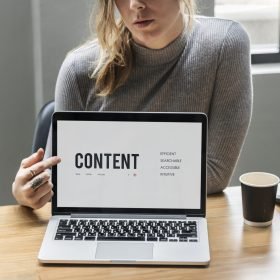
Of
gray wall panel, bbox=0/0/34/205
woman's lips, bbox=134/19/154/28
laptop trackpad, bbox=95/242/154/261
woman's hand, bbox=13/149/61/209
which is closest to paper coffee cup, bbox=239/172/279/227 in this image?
laptop trackpad, bbox=95/242/154/261

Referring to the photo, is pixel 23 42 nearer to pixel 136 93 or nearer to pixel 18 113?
pixel 18 113

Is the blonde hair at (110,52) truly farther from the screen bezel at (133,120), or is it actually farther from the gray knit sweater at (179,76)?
the screen bezel at (133,120)

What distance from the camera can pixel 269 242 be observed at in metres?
1.30

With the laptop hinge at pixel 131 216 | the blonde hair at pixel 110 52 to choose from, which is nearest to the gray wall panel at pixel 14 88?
the blonde hair at pixel 110 52

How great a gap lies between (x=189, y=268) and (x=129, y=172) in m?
0.26

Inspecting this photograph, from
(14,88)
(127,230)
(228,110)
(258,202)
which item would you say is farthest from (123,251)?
(14,88)

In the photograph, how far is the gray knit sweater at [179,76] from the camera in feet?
5.54

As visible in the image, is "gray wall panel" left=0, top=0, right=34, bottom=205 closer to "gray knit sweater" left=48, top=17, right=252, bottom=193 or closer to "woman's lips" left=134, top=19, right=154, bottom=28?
"gray knit sweater" left=48, top=17, right=252, bottom=193

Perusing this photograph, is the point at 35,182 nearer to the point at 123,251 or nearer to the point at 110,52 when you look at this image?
the point at 123,251

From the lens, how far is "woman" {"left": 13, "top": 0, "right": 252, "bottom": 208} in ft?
5.46

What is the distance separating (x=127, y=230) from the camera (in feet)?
4.33

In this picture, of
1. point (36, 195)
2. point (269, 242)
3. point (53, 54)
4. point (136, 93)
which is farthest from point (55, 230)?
point (53, 54)

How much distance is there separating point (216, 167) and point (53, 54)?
0.95m

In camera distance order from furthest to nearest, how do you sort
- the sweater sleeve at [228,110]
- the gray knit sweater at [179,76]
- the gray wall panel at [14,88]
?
the gray wall panel at [14,88]
the gray knit sweater at [179,76]
the sweater sleeve at [228,110]
